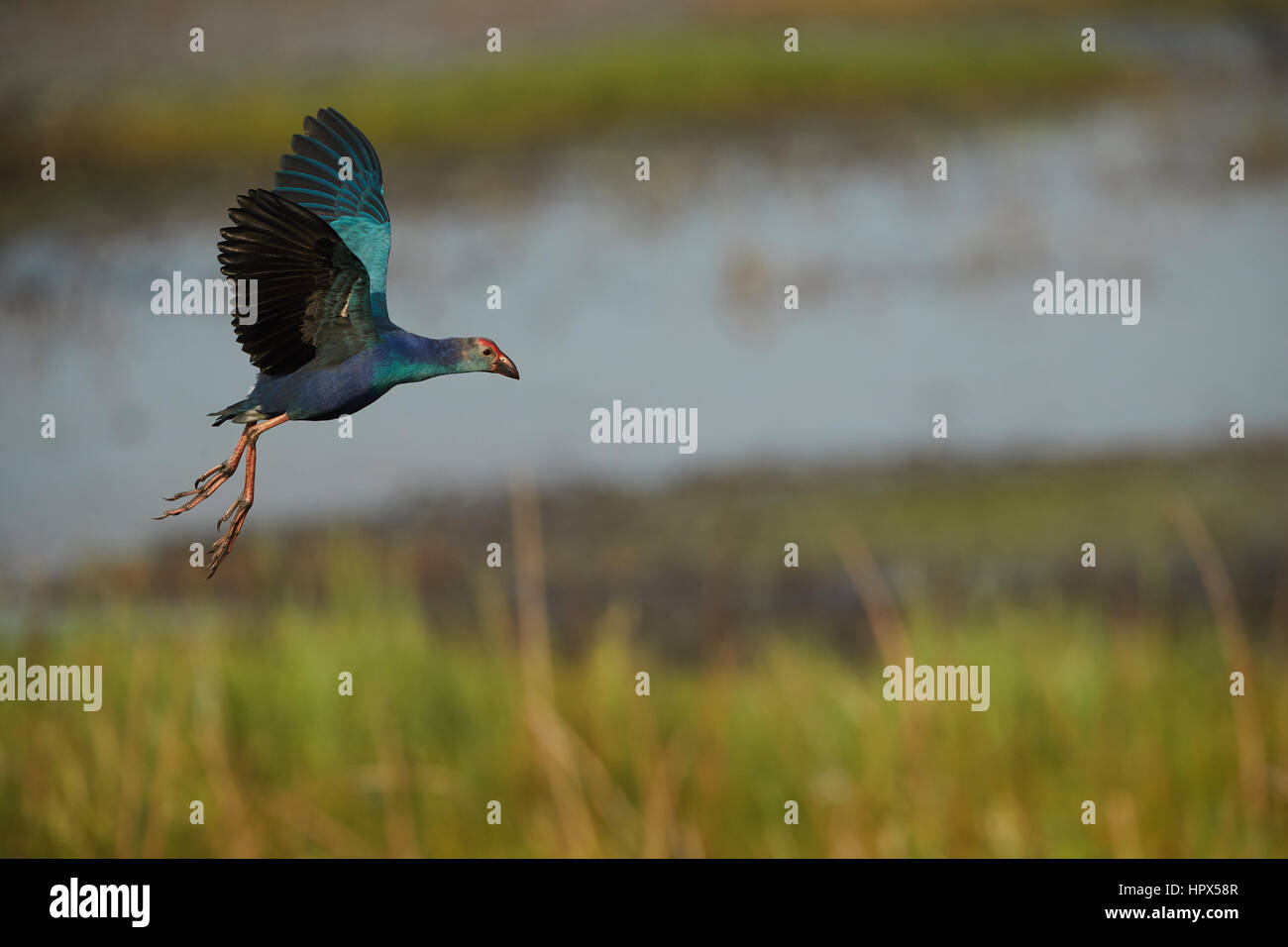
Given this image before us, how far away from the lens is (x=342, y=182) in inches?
63.6

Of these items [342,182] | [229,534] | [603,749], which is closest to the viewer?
[229,534]

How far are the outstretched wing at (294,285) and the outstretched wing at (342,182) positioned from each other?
0.20 meters

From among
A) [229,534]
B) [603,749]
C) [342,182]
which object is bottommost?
[603,749]

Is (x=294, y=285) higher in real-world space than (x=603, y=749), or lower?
higher

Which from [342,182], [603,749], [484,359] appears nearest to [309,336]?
[484,359]

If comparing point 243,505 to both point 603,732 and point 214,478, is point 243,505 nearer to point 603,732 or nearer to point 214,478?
point 214,478

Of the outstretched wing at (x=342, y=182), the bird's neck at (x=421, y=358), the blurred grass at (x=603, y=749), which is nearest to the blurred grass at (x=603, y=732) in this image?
the blurred grass at (x=603, y=749)

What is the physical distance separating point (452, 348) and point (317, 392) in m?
0.16

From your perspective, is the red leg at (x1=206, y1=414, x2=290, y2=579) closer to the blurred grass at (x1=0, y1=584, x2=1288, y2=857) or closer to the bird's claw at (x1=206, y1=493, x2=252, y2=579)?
the bird's claw at (x1=206, y1=493, x2=252, y2=579)

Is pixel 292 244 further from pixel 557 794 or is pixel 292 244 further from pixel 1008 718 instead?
pixel 1008 718

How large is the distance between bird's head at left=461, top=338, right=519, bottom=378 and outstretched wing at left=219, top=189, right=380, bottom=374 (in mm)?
105

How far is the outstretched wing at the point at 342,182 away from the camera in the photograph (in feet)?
5.14

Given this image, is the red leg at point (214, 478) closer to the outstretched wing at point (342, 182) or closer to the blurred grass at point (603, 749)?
the outstretched wing at point (342, 182)

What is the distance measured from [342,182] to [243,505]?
1.98 feet
